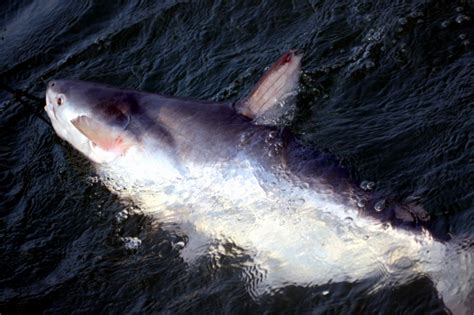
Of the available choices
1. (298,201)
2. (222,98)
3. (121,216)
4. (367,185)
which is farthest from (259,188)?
(222,98)

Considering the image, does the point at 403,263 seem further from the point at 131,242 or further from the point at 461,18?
the point at 461,18

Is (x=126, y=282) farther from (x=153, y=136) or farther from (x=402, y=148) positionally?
(x=402, y=148)

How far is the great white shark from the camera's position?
126 inches

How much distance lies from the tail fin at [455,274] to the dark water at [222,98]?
0.09m

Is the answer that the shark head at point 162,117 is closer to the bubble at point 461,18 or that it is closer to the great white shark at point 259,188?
the great white shark at point 259,188

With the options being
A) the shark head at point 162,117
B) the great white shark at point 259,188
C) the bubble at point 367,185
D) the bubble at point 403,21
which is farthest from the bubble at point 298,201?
the bubble at point 403,21

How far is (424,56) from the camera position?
182 inches

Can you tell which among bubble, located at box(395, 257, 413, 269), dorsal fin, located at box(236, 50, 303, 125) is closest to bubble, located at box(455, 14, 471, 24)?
dorsal fin, located at box(236, 50, 303, 125)

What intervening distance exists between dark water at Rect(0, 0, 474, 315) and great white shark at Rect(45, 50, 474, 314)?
0.37 feet

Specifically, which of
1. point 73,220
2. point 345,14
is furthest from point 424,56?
point 73,220

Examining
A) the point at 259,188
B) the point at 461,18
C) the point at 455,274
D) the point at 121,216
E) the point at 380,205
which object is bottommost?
the point at 455,274

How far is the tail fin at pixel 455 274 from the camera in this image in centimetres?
296

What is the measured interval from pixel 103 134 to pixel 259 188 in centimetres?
102

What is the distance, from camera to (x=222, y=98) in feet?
16.4
